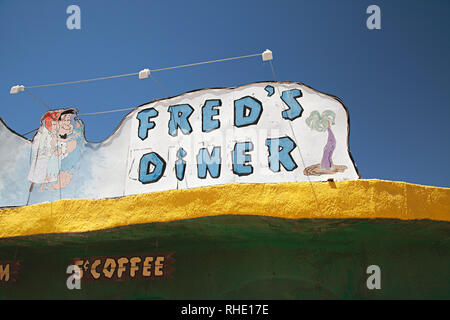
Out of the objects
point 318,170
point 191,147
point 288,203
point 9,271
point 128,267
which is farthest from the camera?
point 9,271

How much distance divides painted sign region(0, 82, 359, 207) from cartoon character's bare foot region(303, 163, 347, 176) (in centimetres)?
1

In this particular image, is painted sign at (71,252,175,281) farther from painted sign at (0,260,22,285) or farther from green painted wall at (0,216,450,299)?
painted sign at (0,260,22,285)

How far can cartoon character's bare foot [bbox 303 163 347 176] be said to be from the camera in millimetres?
5590

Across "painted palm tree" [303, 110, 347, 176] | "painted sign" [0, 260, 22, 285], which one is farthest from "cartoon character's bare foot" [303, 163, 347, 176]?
"painted sign" [0, 260, 22, 285]

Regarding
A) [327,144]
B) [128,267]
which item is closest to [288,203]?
[327,144]

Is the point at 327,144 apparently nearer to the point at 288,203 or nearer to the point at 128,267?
the point at 288,203

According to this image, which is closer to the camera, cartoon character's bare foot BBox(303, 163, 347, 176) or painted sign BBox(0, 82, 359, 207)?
cartoon character's bare foot BBox(303, 163, 347, 176)

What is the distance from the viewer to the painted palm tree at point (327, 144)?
5.64 m

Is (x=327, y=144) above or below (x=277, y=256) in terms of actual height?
above

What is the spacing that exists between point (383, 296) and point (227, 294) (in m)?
2.36

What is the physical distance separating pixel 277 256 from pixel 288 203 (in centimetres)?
158

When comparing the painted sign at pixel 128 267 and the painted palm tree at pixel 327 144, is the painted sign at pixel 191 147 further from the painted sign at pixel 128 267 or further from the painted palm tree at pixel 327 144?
the painted sign at pixel 128 267

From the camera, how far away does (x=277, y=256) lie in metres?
6.16
